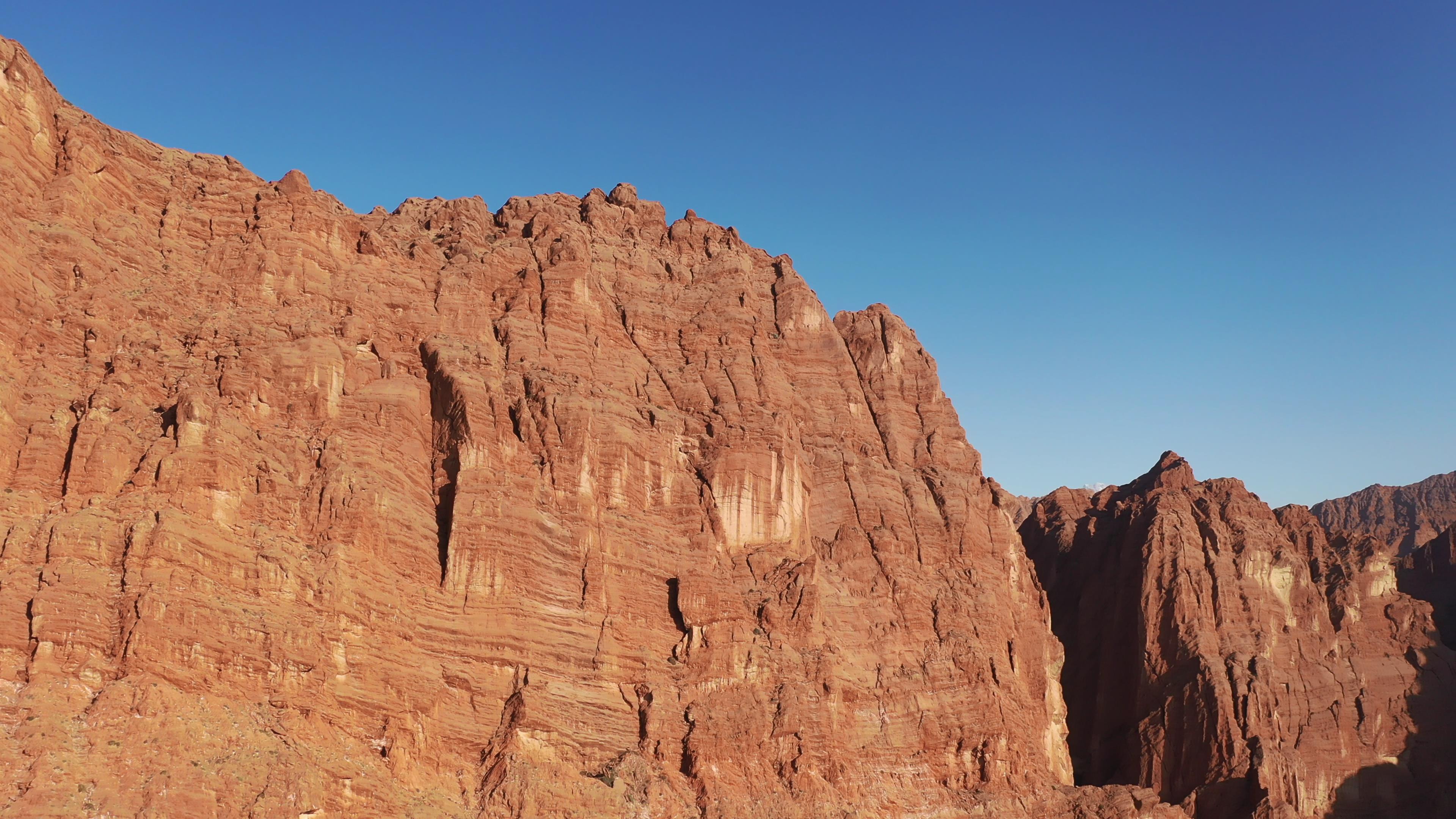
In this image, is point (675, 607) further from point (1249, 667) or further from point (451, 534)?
point (1249, 667)

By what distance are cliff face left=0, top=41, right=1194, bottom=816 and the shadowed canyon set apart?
237mm

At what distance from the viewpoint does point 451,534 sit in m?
69.7

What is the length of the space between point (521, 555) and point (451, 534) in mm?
4274

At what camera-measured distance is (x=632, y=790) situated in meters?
67.2

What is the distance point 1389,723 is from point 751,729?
75468 mm

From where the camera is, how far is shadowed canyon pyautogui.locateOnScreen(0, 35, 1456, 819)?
187ft

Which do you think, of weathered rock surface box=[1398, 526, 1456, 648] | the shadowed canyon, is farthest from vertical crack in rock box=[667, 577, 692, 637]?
weathered rock surface box=[1398, 526, 1456, 648]

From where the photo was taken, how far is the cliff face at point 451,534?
56281 mm

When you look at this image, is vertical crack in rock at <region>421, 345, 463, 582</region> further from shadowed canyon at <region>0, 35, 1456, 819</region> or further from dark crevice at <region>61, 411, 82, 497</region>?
dark crevice at <region>61, 411, 82, 497</region>

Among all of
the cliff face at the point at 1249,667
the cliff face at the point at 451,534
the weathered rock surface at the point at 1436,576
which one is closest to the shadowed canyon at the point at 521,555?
the cliff face at the point at 451,534

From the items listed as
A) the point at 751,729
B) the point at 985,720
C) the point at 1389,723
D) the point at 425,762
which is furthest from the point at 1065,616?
the point at 425,762

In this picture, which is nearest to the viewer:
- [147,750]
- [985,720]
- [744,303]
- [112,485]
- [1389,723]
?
[147,750]

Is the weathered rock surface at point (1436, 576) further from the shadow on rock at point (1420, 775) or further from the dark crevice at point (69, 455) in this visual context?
the dark crevice at point (69, 455)

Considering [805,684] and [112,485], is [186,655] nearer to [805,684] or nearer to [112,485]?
[112,485]
